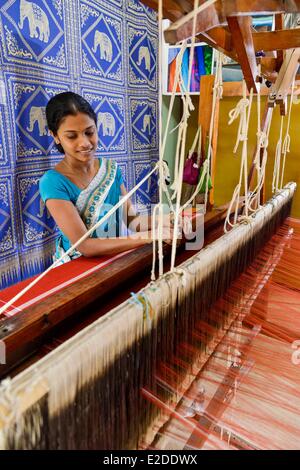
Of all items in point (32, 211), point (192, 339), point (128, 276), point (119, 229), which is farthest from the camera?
point (32, 211)

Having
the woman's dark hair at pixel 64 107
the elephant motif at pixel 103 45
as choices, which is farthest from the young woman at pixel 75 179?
the elephant motif at pixel 103 45

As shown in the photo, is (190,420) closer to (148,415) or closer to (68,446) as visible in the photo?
(148,415)

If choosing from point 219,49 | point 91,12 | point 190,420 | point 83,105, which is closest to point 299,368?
point 190,420

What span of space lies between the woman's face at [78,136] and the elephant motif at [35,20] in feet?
1.85

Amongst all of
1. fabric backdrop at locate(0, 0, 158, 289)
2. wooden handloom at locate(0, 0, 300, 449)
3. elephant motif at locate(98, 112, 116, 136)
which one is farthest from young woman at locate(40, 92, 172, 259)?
elephant motif at locate(98, 112, 116, 136)

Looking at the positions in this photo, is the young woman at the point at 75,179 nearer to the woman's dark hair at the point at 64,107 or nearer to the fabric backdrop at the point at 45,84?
the woman's dark hair at the point at 64,107

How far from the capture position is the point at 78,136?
4.49ft

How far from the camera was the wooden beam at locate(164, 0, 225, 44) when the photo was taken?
480 mm

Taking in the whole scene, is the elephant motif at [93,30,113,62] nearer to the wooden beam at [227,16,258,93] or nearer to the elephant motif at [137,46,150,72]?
the elephant motif at [137,46,150,72]

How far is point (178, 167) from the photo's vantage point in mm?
545

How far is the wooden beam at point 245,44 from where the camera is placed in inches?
26.7

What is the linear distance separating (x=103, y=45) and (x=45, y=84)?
0.59 m

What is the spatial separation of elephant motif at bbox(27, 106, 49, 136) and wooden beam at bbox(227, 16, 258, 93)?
3.73 feet
